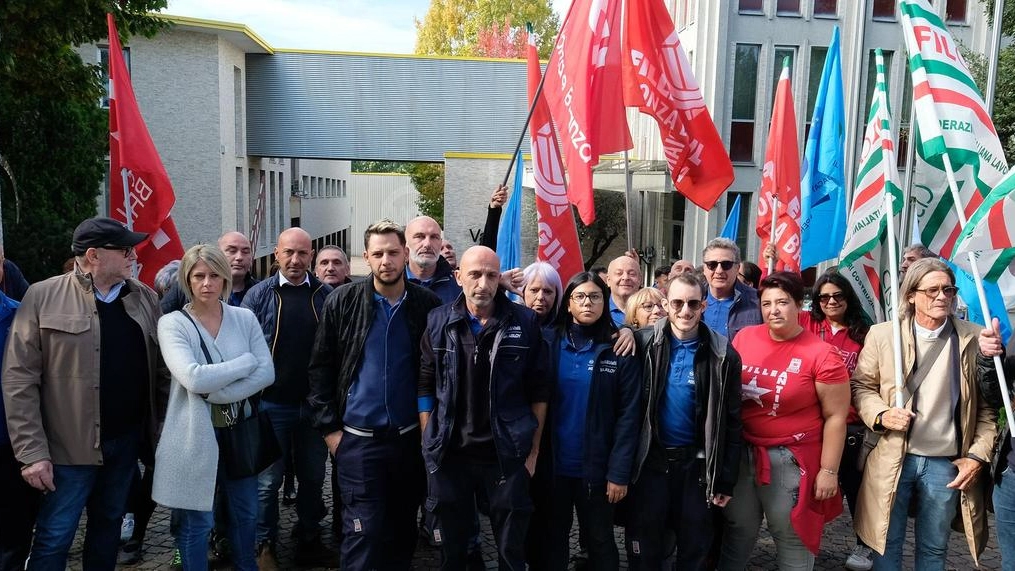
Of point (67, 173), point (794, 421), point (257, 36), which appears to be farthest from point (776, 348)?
point (257, 36)

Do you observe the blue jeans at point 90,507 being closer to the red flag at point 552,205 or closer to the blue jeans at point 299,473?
the blue jeans at point 299,473

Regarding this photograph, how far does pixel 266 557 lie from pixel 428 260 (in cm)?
208

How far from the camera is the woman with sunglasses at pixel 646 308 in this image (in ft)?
15.1

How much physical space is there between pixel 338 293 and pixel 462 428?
1.02m

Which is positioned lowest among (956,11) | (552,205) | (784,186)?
(552,205)

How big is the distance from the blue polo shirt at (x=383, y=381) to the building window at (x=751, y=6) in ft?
53.8

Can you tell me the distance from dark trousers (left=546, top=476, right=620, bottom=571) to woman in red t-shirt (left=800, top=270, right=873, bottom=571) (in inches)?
66.0

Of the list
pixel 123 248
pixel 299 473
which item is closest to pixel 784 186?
pixel 299 473

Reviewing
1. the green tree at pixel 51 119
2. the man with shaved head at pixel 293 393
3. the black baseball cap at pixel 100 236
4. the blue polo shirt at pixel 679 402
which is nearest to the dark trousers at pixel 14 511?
the black baseball cap at pixel 100 236

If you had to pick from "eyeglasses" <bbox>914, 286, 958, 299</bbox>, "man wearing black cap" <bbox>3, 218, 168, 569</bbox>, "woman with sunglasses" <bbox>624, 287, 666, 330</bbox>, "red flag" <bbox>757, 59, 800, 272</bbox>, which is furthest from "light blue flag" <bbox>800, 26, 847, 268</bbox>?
"man wearing black cap" <bbox>3, 218, 168, 569</bbox>

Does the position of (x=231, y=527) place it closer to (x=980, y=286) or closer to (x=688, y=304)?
(x=688, y=304)

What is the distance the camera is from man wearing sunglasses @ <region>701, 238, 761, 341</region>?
5371mm

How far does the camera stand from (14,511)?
3.76m

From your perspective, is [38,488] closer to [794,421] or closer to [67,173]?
[794,421]
